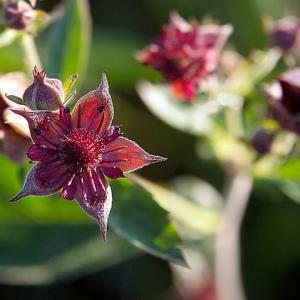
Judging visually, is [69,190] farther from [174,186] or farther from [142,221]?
[174,186]

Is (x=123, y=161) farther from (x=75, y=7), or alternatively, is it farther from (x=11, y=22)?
(x=75, y=7)

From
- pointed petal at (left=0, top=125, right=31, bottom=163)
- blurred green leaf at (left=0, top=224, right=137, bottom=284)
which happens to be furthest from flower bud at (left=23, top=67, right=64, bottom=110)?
blurred green leaf at (left=0, top=224, right=137, bottom=284)

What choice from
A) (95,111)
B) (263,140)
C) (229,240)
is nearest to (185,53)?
(263,140)

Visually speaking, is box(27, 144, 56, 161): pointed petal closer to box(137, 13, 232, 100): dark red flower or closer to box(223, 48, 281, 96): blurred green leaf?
box(137, 13, 232, 100): dark red flower

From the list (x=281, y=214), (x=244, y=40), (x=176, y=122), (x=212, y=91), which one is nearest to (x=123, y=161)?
(x=212, y=91)

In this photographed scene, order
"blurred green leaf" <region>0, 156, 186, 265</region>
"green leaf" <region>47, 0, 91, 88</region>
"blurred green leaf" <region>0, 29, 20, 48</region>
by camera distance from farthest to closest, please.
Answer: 1. "green leaf" <region>47, 0, 91, 88</region>
2. "blurred green leaf" <region>0, 29, 20, 48</region>
3. "blurred green leaf" <region>0, 156, 186, 265</region>

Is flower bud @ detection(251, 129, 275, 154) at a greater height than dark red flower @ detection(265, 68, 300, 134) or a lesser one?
lesser

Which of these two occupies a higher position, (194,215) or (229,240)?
(194,215)
